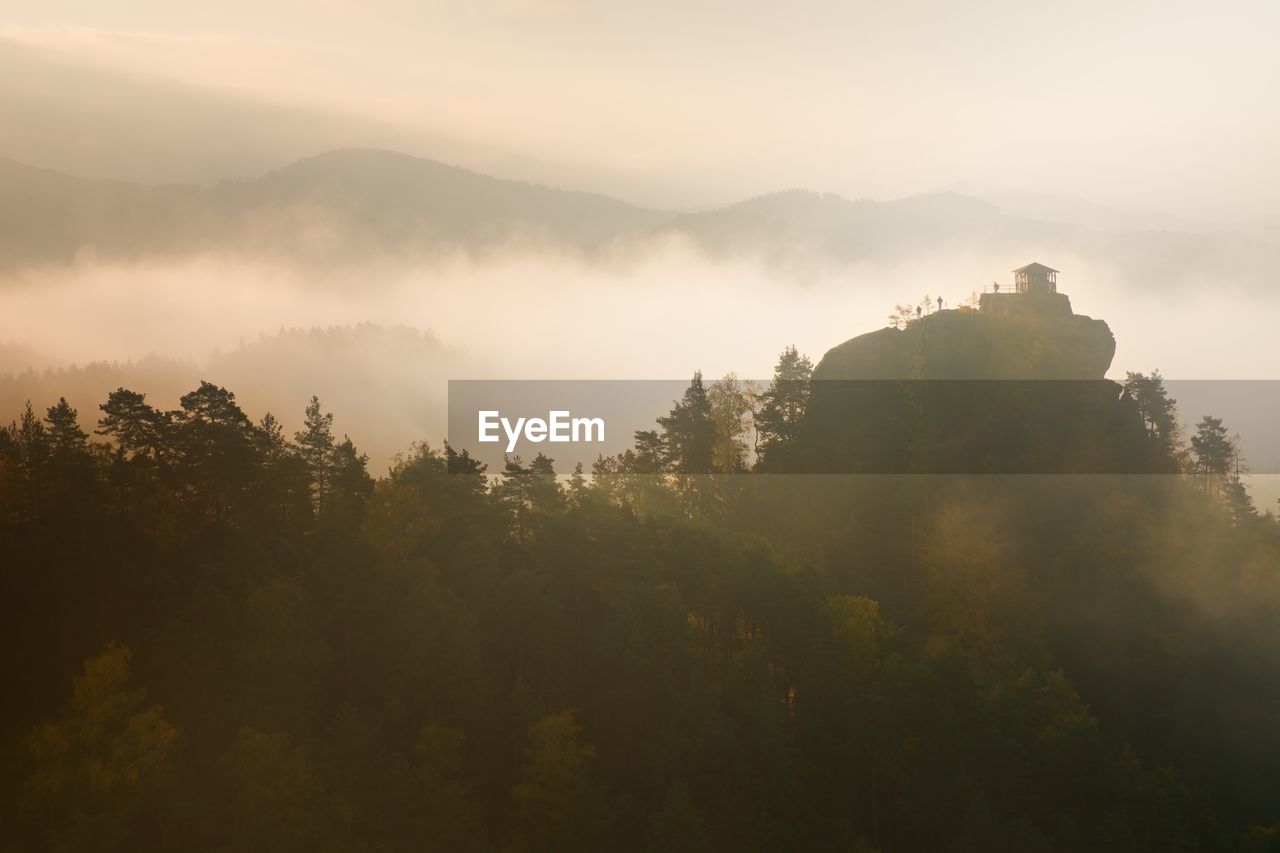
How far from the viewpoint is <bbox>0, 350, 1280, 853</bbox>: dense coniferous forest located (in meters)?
63.4

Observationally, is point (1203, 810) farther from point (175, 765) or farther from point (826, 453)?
point (175, 765)

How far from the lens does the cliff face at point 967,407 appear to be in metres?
100

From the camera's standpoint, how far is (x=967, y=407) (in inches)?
4035

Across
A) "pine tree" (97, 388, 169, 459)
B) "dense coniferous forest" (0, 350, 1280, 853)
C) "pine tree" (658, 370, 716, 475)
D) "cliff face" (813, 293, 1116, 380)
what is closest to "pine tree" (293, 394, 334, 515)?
"dense coniferous forest" (0, 350, 1280, 853)

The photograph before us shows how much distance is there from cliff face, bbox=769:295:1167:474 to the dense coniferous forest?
5518 mm

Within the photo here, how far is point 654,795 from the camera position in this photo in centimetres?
6938

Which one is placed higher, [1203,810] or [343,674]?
[343,674]

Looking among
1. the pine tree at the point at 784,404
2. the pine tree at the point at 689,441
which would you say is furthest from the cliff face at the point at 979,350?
the pine tree at the point at 689,441

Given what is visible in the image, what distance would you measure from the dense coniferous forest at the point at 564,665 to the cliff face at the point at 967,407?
5518mm

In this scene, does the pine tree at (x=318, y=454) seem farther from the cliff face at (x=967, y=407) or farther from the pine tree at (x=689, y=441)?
the cliff face at (x=967, y=407)

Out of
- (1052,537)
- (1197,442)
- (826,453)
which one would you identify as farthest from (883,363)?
(1197,442)

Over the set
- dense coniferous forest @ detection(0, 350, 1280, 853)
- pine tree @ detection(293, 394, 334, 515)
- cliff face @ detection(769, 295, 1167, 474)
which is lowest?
dense coniferous forest @ detection(0, 350, 1280, 853)

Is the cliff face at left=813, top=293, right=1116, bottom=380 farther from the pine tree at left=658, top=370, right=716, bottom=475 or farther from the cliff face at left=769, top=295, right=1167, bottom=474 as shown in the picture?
the pine tree at left=658, top=370, right=716, bottom=475

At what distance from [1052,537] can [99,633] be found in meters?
68.7
